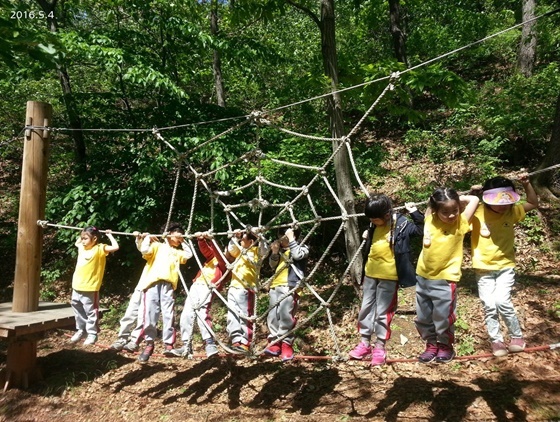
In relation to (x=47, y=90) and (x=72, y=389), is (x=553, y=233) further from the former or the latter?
(x=47, y=90)

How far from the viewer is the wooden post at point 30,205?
3.79 m

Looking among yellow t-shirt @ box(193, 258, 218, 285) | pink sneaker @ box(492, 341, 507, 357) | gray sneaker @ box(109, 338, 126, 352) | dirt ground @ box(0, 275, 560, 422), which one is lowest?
dirt ground @ box(0, 275, 560, 422)

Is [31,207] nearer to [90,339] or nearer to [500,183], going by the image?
[90,339]

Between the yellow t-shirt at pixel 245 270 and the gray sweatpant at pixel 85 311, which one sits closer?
the yellow t-shirt at pixel 245 270

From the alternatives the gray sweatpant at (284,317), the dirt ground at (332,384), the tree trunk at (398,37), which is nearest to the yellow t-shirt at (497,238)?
the dirt ground at (332,384)

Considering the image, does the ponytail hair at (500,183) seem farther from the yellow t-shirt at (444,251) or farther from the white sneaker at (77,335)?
the white sneaker at (77,335)

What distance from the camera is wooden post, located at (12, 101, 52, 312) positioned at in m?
3.79

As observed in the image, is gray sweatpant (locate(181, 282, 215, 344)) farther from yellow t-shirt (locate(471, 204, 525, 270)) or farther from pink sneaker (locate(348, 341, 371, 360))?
yellow t-shirt (locate(471, 204, 525, 270))

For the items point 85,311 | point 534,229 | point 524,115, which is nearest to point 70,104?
point 85,311

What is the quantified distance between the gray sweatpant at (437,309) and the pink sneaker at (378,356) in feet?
0.87

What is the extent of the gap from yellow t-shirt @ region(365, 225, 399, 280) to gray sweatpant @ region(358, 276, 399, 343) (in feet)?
0.15

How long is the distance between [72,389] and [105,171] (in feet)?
9.08

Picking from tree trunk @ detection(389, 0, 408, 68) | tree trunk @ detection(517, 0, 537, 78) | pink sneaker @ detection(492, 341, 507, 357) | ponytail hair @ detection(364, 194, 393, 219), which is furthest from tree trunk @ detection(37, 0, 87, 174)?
tree trunk @ detection(517, 0, 537, 78)

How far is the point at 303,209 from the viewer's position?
5.51 m
